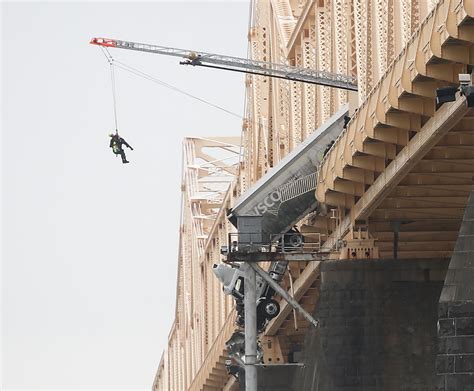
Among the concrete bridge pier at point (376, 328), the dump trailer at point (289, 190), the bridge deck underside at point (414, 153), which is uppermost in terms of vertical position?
the dump trailer at point (289, 190)

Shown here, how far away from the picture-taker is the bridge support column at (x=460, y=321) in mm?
45750

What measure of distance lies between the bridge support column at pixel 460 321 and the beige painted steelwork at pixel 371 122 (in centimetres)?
488

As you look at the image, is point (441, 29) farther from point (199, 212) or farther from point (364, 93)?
point (199, 212)

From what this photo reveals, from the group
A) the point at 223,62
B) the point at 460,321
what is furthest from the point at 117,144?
the point at 460,321

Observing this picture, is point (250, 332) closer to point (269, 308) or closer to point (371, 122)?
point (269, 308)

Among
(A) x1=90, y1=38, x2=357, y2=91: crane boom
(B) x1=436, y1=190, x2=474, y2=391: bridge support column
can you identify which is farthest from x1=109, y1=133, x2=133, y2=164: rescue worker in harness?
(B) x1=436, y1=190, x2=474, y2=391: bridge support column

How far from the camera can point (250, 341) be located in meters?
72.1

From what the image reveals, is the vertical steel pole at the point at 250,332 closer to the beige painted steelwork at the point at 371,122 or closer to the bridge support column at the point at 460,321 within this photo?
the beige painted steelwork at the point at 371,122

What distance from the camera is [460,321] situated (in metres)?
46.0

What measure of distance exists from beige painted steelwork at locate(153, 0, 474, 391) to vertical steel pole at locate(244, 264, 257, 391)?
2.47 meters

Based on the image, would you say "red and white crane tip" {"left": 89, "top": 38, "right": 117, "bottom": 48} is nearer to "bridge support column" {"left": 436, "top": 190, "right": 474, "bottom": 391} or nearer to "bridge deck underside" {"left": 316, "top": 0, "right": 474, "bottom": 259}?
"bridge deck underside" {"left": 316, "top": 0, "right": 474, "bottom": 259}

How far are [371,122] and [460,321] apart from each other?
1536cm

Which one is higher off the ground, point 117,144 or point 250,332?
point 117,144

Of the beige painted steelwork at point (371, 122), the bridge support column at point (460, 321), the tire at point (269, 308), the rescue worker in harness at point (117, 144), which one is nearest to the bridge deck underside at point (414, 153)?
the beige painted steelwork at point (371, 122)
